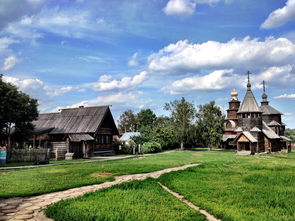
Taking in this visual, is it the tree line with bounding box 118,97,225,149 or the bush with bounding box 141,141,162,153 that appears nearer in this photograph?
the bush with bounding box 141,141,162,153

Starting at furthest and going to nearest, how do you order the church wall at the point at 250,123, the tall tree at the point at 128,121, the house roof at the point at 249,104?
the tall tree at the point at 128,121 < the house roof at the point at 249,104 < the church wall at the point at 250,123

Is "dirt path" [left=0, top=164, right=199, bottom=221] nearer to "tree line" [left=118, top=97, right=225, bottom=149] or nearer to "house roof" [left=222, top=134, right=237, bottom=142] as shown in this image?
"tree line" [left=118, top=97, right=225, bottom=149]

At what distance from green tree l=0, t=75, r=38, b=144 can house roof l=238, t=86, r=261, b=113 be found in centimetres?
3278

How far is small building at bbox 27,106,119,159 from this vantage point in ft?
97.0

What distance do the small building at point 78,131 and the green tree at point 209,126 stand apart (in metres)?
19.4

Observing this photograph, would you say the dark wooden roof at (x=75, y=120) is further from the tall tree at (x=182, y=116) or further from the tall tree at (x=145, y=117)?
the tall tree at (x=145, y=117)

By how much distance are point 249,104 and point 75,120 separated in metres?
28.8

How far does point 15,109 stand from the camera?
89.8 feet

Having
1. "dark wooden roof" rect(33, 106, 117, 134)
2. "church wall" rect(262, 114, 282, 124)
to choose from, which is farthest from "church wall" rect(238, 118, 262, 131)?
"dark wooden roof" rect(33, 106, 117, 134)

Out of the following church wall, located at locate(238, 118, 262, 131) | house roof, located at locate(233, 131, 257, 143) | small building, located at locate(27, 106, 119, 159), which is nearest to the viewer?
small building, located at locate(27, 106, 119, 159)

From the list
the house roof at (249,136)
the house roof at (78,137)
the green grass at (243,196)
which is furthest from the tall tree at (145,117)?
the green grass at (243,196)

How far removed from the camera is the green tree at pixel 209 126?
50.4 meters

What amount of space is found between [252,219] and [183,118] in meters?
43.8

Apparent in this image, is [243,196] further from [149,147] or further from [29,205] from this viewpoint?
[149,147]
